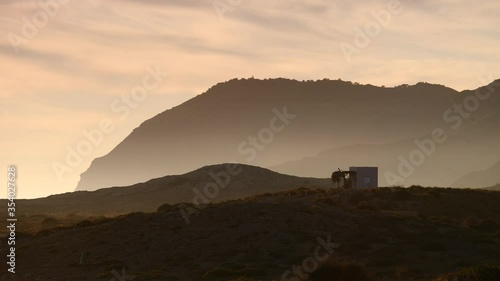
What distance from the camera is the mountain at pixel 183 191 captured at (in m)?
142

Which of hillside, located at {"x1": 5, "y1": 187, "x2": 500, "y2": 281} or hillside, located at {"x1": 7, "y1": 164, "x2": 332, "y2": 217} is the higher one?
hillside, located at {"x1": 7, "y1": 164, "x2": 332, "y2": 217}

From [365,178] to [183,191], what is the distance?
57505 millimetres

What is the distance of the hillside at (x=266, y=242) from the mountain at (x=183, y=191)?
200ft

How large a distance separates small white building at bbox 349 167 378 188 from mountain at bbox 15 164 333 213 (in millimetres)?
39239

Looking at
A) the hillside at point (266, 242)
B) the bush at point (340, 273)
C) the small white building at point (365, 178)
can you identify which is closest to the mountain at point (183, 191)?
the small white building at point (365, 178)

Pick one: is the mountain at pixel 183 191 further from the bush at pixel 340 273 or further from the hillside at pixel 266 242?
the bush at pixel 340 273

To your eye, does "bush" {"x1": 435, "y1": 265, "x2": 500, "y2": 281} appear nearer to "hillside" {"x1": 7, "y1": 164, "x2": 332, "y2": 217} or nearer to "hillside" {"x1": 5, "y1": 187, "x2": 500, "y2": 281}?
"hillside" {"x1": 5, "y1": 187, "x2": 500, "y2": 281}

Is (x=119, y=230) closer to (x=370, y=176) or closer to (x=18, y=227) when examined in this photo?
(x=18, y=227)

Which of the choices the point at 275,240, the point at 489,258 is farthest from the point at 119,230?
the point at 489,258

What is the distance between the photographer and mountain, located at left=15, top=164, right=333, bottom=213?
467 feet

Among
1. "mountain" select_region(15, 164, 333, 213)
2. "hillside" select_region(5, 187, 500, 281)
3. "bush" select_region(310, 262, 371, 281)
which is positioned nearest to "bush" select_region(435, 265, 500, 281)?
"bush" select_region(310, 262, 371, 281)

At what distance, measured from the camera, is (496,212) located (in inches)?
3297

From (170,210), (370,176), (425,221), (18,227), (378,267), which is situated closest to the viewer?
(378,267)

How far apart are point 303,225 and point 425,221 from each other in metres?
11.6
